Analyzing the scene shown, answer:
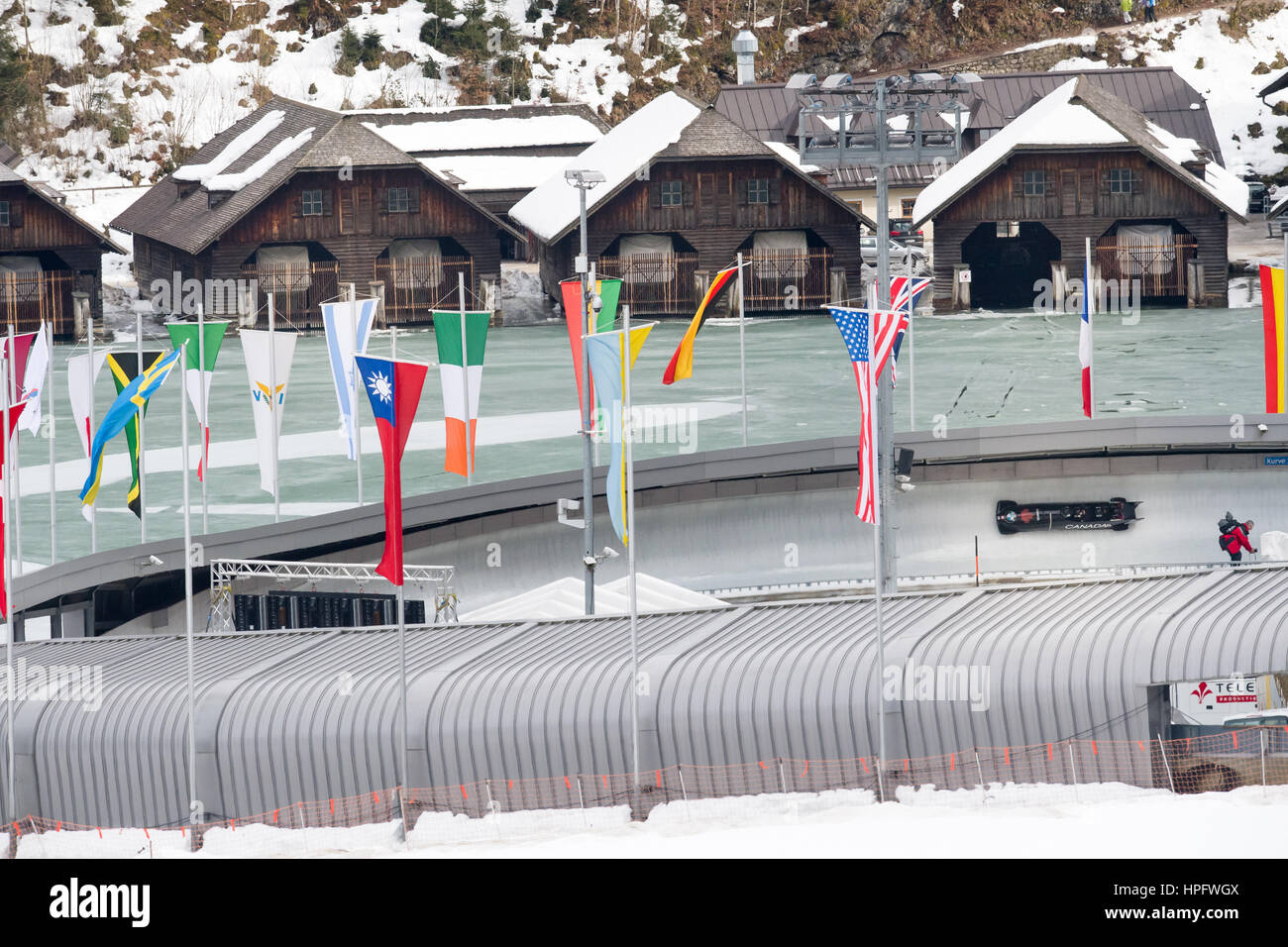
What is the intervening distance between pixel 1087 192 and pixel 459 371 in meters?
35.4

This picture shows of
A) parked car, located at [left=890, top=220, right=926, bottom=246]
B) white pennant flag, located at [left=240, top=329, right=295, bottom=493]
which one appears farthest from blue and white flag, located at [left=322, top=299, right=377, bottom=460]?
parked car, located at [left=890, top=220, right=926, bottom=246]

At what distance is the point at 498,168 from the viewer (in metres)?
70.1

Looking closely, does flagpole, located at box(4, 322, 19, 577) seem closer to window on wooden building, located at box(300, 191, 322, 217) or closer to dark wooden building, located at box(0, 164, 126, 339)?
window on wooden building, located at box(300, 191, 322, 217)

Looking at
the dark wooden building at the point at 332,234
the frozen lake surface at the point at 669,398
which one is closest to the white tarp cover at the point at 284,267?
the dark wooden building at the point at 332,234

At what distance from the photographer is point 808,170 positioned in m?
70.8

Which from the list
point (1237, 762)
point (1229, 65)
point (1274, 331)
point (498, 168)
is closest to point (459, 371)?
point (1274, 331)

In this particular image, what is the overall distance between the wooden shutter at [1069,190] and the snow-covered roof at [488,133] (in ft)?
57.1

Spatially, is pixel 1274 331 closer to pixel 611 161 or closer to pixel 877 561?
pixel 877 561

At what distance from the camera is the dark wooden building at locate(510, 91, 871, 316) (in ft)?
208

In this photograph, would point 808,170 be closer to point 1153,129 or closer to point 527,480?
point 1153,129

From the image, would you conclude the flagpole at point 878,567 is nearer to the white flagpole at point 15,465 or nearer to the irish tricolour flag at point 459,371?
the white flagpole at point 15,465

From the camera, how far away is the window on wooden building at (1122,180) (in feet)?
206
